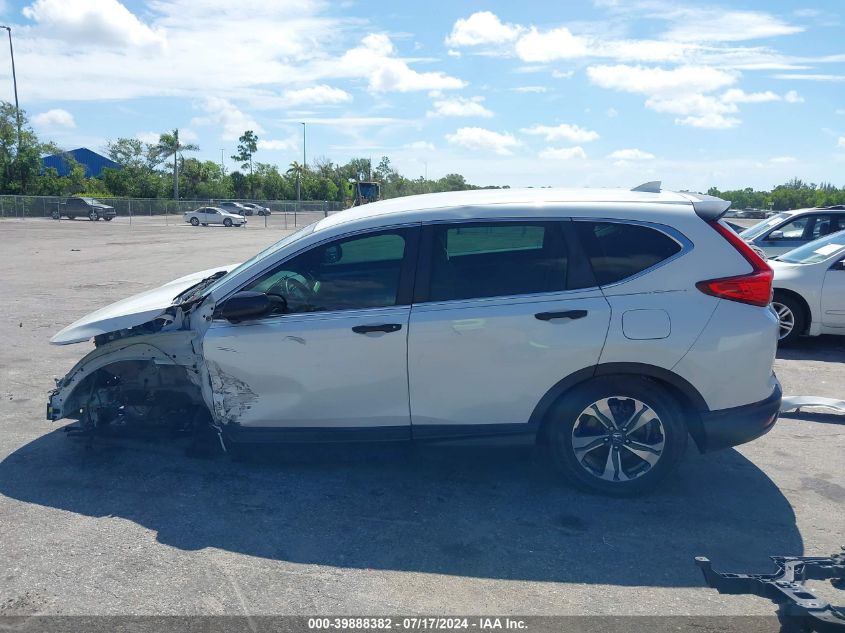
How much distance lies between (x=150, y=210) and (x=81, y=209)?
6072 mm

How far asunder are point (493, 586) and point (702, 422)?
1711mm

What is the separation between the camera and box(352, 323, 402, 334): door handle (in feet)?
14.8

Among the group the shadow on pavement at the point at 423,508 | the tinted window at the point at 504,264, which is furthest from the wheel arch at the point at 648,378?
the tinted window at the point at 504,264

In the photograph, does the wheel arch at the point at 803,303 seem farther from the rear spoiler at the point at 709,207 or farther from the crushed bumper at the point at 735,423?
the crushed bumper at the point at 735,423

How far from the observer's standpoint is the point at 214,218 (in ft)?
174

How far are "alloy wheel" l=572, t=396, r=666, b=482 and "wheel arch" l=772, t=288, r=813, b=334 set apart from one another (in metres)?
5.31

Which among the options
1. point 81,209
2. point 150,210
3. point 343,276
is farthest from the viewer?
point 150,210

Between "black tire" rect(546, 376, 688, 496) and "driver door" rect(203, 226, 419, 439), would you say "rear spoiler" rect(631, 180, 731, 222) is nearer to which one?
"black tire" rect(546, 376, 688, 496)

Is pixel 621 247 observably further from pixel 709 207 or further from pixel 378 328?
pixel 378 328

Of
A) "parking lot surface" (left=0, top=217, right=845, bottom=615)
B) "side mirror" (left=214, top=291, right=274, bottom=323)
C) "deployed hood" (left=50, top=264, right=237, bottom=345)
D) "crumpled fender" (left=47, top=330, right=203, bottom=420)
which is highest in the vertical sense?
"side mirror" (left=214, top=291, right=274, bottom=323)

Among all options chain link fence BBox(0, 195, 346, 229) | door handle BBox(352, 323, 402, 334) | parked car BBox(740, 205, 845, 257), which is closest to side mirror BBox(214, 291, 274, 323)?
door handle BBox(352, 323, 402, 334)

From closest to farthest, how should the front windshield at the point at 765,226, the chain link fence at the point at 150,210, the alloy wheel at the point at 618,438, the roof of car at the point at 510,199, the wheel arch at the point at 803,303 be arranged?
the alloy wheel at the point at 618,438 → the roof of car at the point at 510,199 → the wheel arch at the point at 803,303 → the front windshield at the point at 765,226 → the chain link fence at the point at 150,210

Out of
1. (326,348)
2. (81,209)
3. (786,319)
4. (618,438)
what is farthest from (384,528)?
(81,209)

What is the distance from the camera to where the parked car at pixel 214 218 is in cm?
5256
